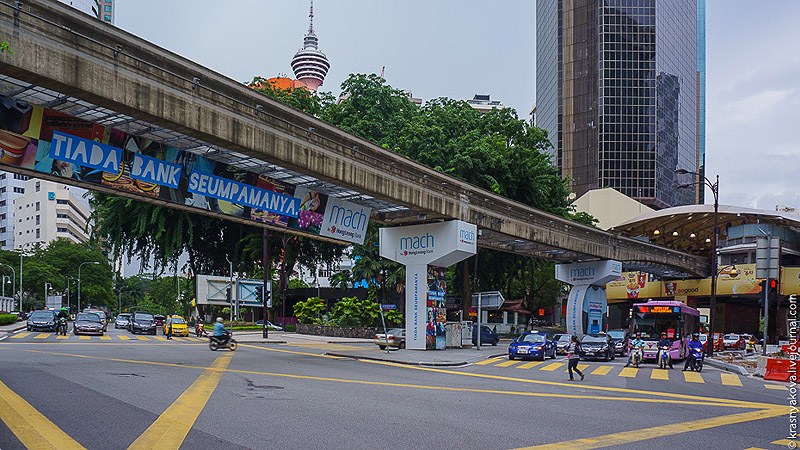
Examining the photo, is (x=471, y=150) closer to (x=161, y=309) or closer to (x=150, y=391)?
(x=150, y=391)

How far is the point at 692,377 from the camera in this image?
23000 millimetres

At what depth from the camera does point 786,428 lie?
1151 cm

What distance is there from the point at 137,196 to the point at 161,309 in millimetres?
110417

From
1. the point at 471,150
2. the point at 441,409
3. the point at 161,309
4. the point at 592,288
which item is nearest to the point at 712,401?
the point at 441,409

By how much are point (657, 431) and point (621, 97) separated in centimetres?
12406

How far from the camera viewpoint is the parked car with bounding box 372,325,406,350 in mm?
32062

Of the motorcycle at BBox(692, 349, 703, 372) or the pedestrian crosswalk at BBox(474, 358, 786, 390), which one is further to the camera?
the motorcycle at BBox(692, 349, 703, 372)

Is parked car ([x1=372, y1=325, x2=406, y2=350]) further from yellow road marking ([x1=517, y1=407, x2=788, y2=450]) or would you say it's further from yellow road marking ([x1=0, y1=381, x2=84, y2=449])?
yellow road marking ([x1=0, y1=381, x2=84, y2=449])

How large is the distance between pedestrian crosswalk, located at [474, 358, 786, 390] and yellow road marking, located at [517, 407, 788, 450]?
7595 mm

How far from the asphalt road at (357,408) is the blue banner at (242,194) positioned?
229 inches

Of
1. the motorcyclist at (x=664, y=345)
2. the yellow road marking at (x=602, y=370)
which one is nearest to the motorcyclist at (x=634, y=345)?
the motorcyclist at (x=664, y=345)

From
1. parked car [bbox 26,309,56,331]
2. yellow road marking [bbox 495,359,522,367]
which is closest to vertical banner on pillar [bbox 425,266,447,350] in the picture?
yellow road marking [bbox 495,359,522,367]

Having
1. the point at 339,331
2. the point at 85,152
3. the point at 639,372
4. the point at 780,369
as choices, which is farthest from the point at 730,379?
the point at 339,331

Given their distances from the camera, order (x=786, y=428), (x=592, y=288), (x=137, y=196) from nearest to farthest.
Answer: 1. (x=786, y=428)
2. (x=137, y=196)
3. (x=592, y=288)
